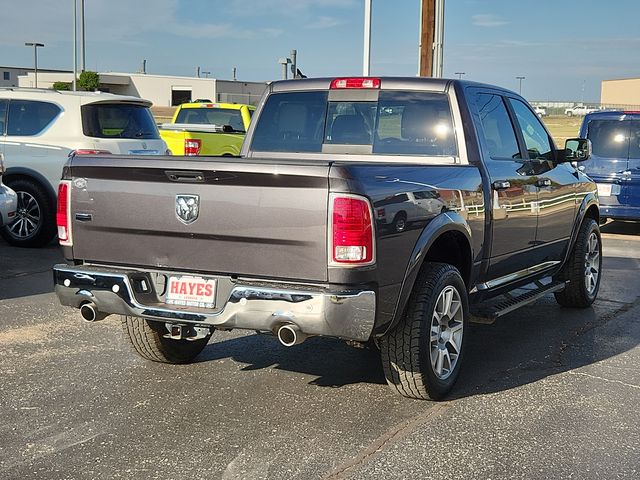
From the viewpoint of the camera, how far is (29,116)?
424 inches

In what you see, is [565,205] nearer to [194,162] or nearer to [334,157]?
[334,157]

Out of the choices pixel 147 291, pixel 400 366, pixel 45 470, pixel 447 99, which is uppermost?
pixel 447 99

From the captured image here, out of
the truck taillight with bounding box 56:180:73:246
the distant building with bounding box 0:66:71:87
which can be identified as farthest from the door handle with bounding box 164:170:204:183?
the distant building with bounding box 0:66:71:87

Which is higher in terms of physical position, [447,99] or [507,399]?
[447,99]

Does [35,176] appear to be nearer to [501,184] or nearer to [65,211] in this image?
[65,211]

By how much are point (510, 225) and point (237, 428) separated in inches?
102

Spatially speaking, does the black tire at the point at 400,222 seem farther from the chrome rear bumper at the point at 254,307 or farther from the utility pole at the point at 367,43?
the utility pole at the point at 367,43

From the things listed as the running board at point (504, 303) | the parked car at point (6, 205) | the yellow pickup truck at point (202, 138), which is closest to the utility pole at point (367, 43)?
the yellow pickup truck at point (202, 138)

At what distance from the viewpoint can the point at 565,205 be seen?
23.0 ft

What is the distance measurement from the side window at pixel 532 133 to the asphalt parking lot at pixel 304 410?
1478mm

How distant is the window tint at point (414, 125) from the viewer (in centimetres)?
564

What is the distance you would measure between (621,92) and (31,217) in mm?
90716

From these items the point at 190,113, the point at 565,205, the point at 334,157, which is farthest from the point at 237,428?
the point at 190,113

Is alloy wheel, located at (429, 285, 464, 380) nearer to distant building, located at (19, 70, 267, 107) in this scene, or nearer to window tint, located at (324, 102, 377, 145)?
window tint, located at (324, 102, 377, 145)
